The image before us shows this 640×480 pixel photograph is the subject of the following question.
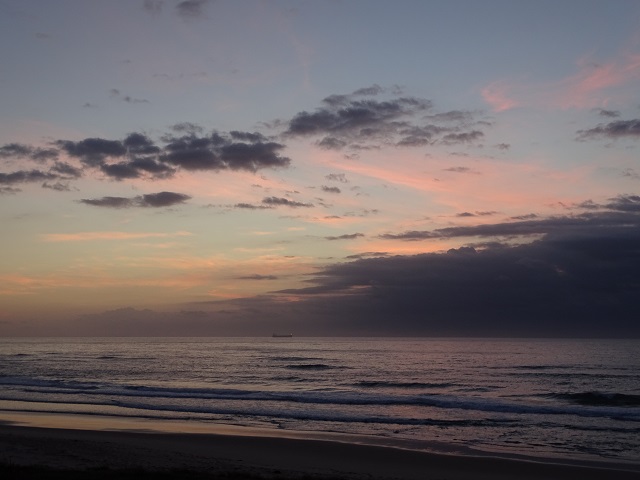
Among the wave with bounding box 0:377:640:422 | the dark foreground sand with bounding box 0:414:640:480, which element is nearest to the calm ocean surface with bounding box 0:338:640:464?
the wave with bounding box 0:377:640:422

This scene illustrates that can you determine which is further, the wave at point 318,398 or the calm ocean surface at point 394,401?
Answer: the wave at point 318,398

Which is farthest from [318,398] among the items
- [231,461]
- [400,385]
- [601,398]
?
[231,461]

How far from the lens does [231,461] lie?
1705 cm

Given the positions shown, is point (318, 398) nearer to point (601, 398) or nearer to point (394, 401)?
point (394, 401)

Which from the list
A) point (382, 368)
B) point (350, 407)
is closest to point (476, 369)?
point (382, 368)

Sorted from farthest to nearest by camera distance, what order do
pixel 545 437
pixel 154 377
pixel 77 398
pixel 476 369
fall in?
1. pixel 476 369
2. pixel 154 377
3. pixel 77 398
4. pixel 545 437

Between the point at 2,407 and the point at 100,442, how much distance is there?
48.0ft

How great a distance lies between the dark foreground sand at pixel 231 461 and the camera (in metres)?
14.3

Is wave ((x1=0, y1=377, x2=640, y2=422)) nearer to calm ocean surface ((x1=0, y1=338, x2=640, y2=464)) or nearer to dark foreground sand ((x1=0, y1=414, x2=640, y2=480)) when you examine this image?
calm ocean surface ((x1=0, y1=338, x2=640, y2=464))

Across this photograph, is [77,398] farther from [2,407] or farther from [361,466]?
[361,466]

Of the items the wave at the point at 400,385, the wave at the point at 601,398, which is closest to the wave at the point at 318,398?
the wave at the point at 601,398

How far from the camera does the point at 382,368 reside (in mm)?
62312

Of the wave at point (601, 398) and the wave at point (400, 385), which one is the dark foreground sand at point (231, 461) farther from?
the wave at point (400, 385)

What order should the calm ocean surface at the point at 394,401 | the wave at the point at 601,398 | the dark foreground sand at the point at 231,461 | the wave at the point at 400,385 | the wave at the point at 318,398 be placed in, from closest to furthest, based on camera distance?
the dark foreground sand at the point at 231,461 → the calm ocean surface at the point at 394,401 → the wave at the point at 318,398 → the wave at the point at 601,398 → the wave at the point at 400,385
